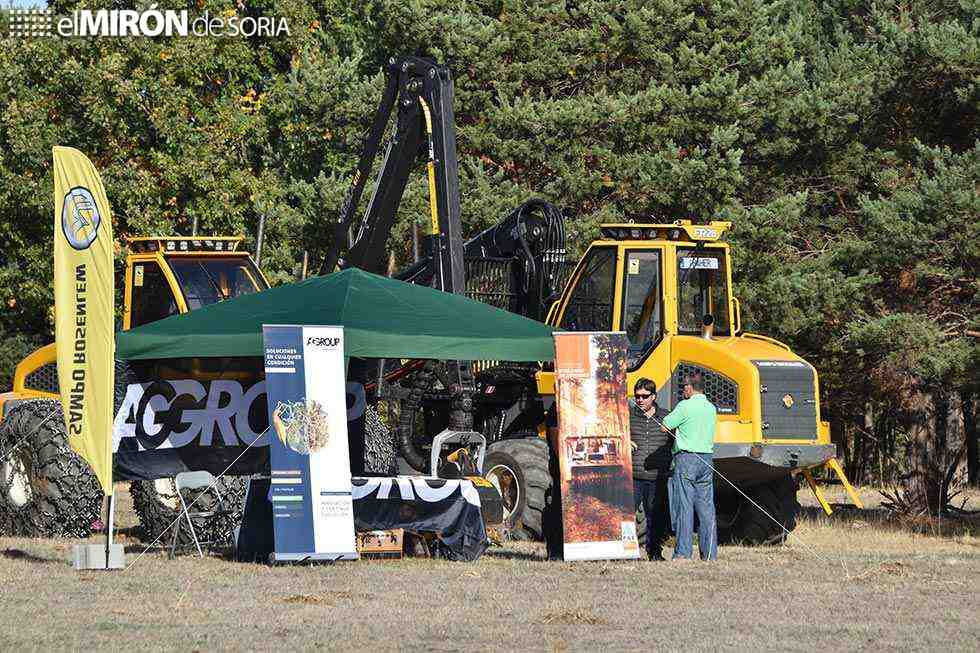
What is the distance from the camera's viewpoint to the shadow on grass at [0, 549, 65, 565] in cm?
1551

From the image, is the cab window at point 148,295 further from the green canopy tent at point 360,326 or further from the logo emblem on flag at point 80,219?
the logo emblem on flag at point 80,219

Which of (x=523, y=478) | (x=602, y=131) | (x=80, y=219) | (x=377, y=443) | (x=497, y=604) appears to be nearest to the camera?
(x=497, y=604)

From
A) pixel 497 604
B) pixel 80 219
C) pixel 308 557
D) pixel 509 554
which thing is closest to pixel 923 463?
pixel 509 554

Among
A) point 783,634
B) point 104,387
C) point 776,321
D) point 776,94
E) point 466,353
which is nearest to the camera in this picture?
point 783,634

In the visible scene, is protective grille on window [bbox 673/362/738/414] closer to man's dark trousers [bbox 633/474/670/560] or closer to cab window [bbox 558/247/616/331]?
cab window [bbox 558/247/616/331]

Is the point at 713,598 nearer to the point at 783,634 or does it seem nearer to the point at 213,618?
the point at 783,634

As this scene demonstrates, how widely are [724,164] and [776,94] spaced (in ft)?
6.53

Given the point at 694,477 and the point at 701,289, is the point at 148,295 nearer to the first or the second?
the point at 701,289

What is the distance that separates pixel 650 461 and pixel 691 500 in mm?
632

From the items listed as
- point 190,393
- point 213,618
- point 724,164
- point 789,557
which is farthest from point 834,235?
point 213,618

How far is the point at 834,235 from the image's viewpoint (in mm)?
30578

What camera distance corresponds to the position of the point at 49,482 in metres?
19.0

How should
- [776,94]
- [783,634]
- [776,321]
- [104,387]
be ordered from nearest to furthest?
[783,634] < [104,387] < [776,321] < [776,94]

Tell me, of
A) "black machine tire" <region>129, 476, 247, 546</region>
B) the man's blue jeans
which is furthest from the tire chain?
the man's blue jeans
